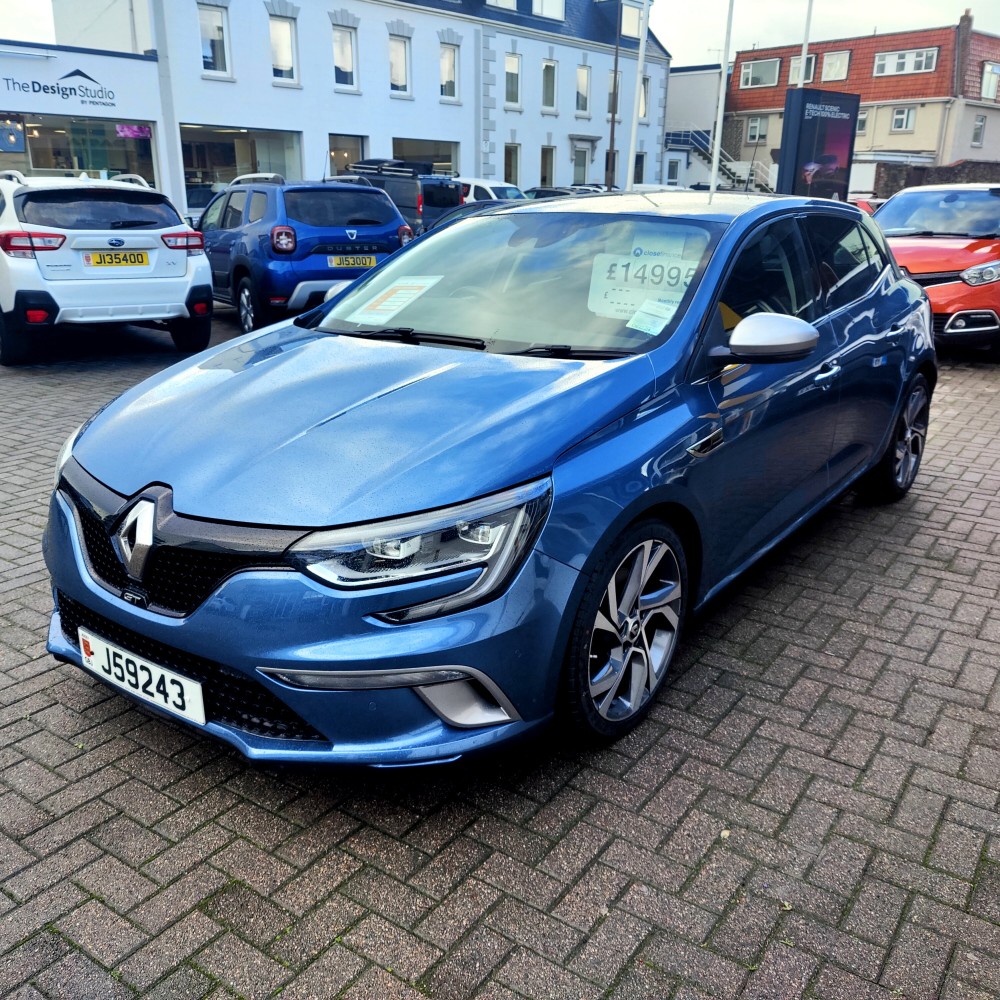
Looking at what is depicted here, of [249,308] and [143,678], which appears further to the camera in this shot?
[249,308]

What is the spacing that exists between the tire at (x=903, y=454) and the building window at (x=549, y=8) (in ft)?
117

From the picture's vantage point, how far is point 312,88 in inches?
1126

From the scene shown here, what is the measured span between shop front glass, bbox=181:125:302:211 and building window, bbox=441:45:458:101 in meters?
6.93

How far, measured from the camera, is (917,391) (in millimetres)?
5148

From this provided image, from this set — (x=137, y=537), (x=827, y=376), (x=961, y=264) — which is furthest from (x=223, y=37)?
(x=137, y=537)

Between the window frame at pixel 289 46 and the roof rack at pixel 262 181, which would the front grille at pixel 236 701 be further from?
the window frame at pixel 289 46

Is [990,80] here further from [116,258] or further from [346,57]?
[116,258]

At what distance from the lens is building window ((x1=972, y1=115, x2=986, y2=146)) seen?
49.2 meters

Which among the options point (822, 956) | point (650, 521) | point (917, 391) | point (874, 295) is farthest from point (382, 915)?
point (917, 391)

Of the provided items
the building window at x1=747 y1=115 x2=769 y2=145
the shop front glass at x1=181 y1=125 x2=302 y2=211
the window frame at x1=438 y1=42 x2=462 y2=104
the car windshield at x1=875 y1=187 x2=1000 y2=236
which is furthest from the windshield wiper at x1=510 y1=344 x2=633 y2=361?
the building window at x1=747 y1=115 x2=769 y2=145

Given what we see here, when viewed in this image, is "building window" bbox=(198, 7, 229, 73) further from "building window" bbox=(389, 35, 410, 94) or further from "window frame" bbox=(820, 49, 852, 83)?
"window frame" bbox=(820, 49, 852, 83)

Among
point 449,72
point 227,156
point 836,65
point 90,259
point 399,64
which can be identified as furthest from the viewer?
point 836,65

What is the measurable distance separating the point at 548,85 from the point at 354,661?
38.8 m

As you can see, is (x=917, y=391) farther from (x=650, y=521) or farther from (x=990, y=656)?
(x=650, y=521)
